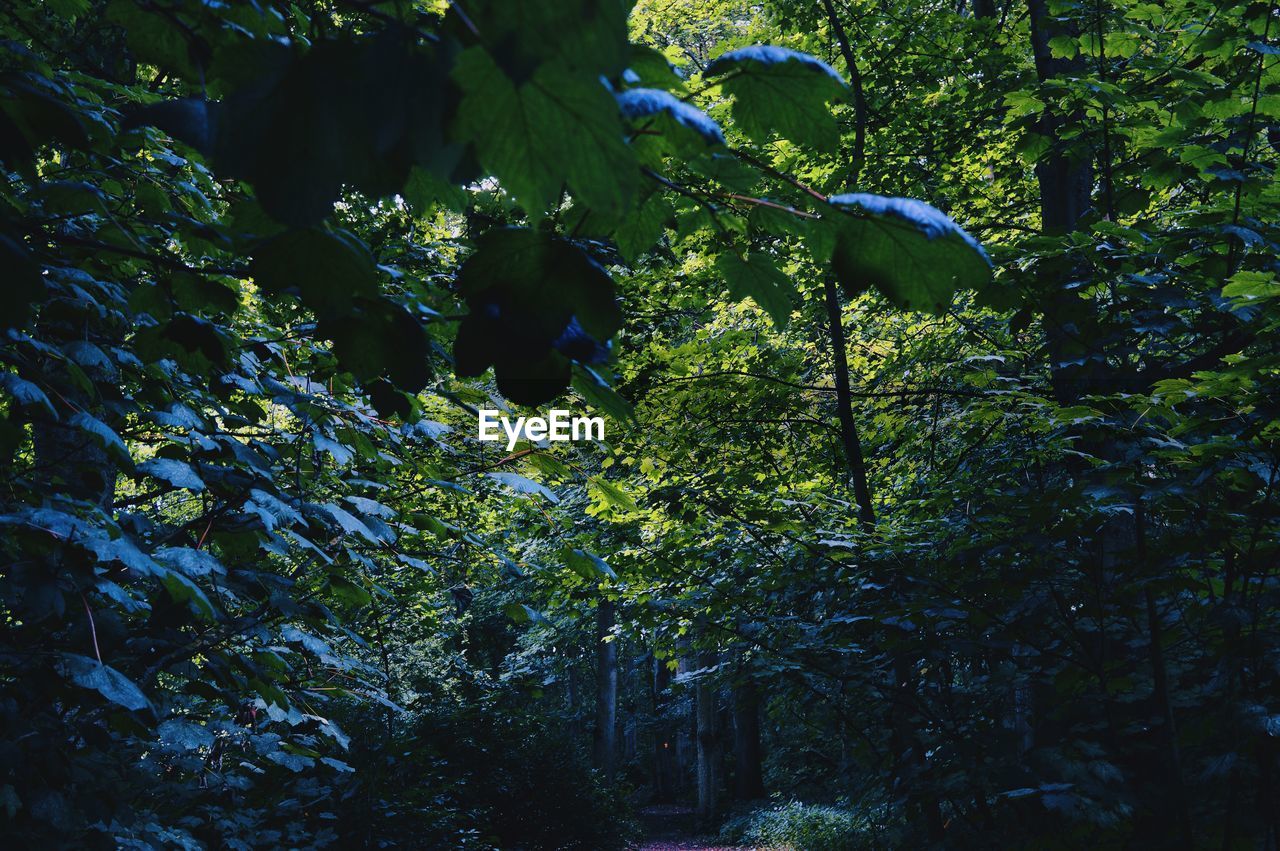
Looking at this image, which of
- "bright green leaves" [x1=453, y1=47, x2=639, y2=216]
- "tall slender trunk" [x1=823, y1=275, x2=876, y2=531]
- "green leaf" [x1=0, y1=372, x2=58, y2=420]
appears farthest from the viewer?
"tall slender trunk" [x1=823, y1=275, x2=876, y2=531]

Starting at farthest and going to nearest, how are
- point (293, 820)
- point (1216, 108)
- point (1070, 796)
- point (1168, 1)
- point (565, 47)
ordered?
1. point (293, 820)
2. point (1168, 1)
3. point (1216, 108)
4. point (1070, 796)
5. point (565, 47)

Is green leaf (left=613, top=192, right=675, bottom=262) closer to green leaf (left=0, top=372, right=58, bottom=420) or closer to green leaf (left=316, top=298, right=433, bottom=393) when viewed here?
green leaf (left=316, top=298, right=433, bottom=393)

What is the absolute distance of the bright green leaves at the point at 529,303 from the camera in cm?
103

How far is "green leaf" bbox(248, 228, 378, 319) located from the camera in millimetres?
993

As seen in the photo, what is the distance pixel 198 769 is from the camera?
13.4ft

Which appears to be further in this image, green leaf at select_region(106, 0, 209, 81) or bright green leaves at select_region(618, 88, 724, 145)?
green leaf at select_region(106, 0, 209, 81)

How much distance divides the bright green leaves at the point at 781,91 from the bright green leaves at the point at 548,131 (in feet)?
1.31

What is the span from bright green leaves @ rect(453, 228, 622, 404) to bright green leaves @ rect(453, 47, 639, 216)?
292mm

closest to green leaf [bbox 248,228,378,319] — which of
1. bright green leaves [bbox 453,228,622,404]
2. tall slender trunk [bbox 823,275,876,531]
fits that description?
bright green leaves [bbox 453,228,622,404]

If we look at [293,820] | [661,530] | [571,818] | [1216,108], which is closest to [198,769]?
[293,820]

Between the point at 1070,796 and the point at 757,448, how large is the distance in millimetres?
3260

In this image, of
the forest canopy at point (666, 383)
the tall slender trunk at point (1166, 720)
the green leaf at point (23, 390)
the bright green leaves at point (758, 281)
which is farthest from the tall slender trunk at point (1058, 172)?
the green leaf at point (23, 390)

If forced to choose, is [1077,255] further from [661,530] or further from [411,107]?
[661,530]

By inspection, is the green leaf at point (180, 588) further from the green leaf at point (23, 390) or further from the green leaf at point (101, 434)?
the green leaf at point (23, 390)
